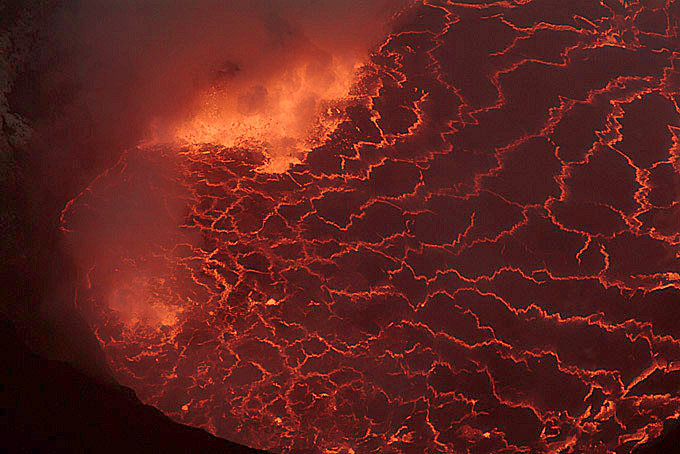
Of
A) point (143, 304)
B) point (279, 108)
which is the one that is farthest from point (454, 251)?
point (143, 304)

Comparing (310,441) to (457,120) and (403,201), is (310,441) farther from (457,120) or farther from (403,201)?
(457,120)

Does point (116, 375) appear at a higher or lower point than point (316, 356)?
lower

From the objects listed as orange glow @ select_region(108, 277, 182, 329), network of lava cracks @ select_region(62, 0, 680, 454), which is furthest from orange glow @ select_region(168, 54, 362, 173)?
orange glow @ select_region(108, 277, 182, 329)

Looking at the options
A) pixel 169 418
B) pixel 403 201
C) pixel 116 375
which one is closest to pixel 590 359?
pixel 403 201

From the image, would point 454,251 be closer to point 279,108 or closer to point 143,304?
point 279,108

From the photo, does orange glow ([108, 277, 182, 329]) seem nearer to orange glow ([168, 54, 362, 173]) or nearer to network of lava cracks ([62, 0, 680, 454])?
network of lava cracks ([62, 0, 680, 454])

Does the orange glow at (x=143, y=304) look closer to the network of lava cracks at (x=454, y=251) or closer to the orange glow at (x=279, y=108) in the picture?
the network of lava cracks at (x=454, y=251)

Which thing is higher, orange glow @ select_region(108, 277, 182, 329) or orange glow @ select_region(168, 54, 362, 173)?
orange glow @ select_region(168, 54, 362, 173)

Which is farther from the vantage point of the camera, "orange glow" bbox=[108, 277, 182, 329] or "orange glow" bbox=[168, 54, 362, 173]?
"orange glow" bbox=[108, 277, 182, 329]

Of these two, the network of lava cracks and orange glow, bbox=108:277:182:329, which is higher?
the network of lava cracks
